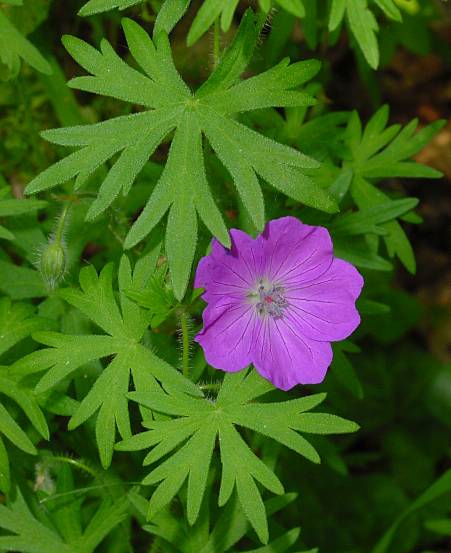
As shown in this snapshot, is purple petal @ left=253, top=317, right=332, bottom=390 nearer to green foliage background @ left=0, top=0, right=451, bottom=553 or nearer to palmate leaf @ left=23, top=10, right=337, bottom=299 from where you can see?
green foliage background @ left=0, top=0, right=451, bottom=553

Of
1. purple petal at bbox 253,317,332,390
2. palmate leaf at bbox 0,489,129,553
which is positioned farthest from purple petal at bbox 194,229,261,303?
palmate leaf at bbox 0,489,129,553

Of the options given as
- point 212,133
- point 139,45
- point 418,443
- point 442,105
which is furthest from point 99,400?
point 442,105

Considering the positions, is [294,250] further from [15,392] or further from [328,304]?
[15,392]

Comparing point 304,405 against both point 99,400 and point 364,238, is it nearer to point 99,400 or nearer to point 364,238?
point 99,400

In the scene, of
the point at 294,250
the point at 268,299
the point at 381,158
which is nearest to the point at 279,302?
the point at 268,299

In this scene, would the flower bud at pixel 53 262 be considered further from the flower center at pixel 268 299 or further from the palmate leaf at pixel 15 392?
the flower center at pixel 268 299

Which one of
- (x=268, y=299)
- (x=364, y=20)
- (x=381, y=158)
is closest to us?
(x=364, y=20)

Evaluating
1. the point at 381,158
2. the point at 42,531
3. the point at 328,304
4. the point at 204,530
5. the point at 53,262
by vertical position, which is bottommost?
the point at 42,531
